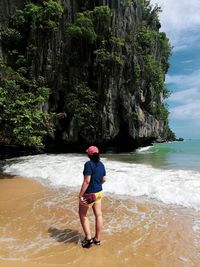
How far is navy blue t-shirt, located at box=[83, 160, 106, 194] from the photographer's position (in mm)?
4422

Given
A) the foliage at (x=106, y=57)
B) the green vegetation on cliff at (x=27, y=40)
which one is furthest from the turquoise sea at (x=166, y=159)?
the foliage at (x=106, y=57)

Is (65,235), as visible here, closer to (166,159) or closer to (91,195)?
(91,195)

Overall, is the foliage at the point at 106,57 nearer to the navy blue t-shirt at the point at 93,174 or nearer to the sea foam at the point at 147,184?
the sea foam at the point at 147,184

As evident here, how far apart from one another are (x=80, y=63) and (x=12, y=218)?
59.5ft

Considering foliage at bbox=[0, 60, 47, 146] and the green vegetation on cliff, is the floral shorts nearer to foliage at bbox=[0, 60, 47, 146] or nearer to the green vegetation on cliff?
foliage at bbox=[0, 60, 47, 146]

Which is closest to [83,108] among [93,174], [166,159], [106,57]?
[106,57]

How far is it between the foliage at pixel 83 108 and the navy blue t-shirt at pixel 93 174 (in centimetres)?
1644

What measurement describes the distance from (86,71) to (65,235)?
18670mm

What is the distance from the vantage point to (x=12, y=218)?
18.8ft

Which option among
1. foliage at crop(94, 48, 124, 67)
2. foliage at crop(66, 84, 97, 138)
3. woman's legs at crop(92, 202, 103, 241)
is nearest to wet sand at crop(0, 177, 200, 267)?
woman's legs at crop(92, 202, 103, 241)

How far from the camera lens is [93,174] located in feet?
14.7

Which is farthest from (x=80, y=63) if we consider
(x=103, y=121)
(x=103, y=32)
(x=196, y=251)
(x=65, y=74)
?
(x=196, y=251)

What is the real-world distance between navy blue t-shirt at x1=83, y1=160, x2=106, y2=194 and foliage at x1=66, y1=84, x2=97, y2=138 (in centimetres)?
1644

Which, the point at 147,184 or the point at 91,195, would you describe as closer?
the point at 91,195
